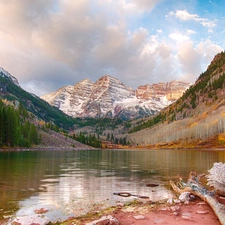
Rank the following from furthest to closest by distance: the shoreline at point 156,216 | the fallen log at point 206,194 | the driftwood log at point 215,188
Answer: the driftwood log at point 215,188 < the fallen log at point 206,194 < the shoreline at point 156,216

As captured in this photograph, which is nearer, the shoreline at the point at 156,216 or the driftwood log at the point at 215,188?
the shoreline at the point at 156,216

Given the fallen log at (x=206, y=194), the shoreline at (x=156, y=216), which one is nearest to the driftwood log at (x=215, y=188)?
the fallen log at (x=206, y=194)

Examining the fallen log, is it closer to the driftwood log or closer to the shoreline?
the driftwood log

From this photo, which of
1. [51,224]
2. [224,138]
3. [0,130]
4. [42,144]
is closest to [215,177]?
[51,224]

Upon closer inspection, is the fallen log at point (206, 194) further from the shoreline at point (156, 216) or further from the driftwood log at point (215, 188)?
the shoreline at point (156, 216)

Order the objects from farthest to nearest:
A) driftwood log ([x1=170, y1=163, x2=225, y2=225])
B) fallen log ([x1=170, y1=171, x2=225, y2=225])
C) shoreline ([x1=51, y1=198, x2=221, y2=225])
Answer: driftwood log ([x1=170, y1=163, x2=225, y2=225])
fallen log ([x1=170, y1=171, x2=225, y2=225])
shoreline ([x1=51, y1=198, x2=221, y2=225])

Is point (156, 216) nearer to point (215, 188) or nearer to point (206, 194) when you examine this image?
point (206, 194)

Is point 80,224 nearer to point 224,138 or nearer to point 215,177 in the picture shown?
point 215,177

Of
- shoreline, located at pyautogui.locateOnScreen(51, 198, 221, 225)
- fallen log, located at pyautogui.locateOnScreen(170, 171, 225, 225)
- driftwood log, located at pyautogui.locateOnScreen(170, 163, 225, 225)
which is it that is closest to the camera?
shoreline, located at pyautogui.locateOnScreen(51, 198, 221, 225)

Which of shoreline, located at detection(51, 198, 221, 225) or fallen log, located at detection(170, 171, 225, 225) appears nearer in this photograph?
shoreline, located at detection(51, 198, 221, 225)

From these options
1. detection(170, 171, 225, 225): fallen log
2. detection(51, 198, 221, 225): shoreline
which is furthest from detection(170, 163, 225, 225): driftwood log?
detection(51, 198, 221, 225): shoreline

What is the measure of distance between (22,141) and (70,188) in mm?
128699

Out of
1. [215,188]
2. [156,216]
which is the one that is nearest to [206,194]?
[215,188]

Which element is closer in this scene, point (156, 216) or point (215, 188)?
point (156, 216)
